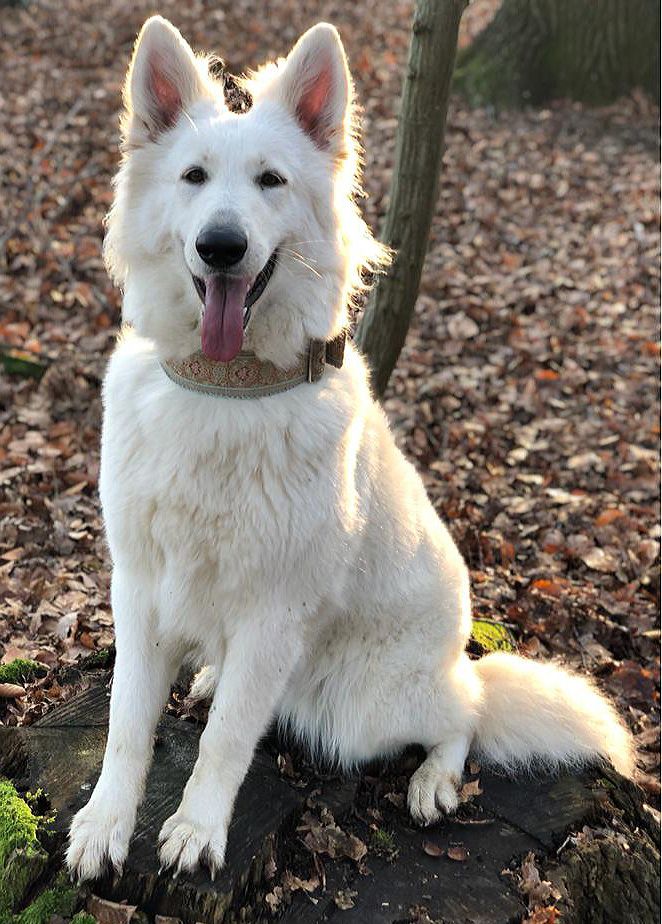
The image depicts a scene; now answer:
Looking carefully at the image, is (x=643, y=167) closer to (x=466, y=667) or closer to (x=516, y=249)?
(x=516, y=249)

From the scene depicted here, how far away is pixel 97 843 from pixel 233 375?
1.37m

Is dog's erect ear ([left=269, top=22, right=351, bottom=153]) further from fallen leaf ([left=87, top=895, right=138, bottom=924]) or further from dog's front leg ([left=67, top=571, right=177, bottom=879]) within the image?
fallen leaf ([left=87, top=895, right=138, bottom=924])

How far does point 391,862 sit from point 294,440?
51.6 inches

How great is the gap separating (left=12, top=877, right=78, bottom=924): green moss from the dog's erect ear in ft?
7.64

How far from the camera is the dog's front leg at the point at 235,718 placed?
2561 mm

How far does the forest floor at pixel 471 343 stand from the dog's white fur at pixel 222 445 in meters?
0.81

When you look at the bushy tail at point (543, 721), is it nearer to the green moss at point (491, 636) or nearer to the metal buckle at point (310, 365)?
the green moss at point (491, 636)

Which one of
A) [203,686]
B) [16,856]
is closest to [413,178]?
[203,686]

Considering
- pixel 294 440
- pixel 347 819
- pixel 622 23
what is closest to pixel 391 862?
pixel 347 819

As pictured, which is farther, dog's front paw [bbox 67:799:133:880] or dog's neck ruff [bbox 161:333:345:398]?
dog's neck ruff [bbox 161:333:345:398]

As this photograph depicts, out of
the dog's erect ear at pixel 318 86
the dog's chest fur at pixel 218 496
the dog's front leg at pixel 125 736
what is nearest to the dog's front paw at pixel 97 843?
the dog's front leg at pixel 125 736

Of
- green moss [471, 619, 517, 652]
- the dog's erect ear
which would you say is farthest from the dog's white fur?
green moss [471, 619, 517, 652]

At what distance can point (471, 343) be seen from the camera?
6.67m

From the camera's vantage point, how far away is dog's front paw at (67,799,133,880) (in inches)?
95.7
